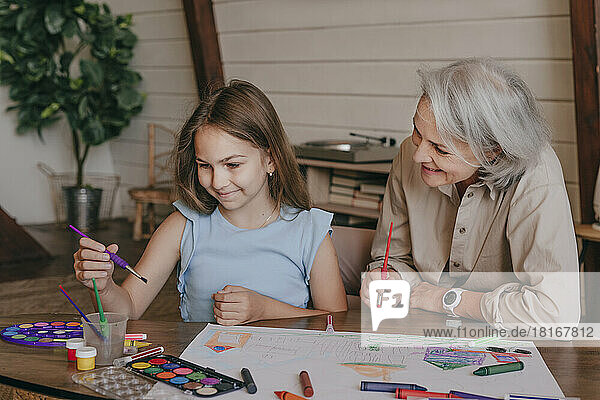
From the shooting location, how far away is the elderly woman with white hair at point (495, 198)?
169cm

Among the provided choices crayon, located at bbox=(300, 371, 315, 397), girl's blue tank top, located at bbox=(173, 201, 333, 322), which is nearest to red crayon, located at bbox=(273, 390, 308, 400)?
crayon, located at bbox=(300, 371, 315, 397)

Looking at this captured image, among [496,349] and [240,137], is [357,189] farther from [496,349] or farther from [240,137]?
[496,349]

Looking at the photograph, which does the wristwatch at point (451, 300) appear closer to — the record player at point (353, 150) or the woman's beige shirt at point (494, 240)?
the woman's beige shirt at point (494, 240)

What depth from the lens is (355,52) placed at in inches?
170

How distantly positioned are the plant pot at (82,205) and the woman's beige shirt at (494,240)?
4.03 metres

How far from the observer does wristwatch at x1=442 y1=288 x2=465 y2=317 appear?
1755mm

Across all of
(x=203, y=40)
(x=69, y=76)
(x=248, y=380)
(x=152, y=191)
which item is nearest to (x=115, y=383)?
(x=248, y=380)

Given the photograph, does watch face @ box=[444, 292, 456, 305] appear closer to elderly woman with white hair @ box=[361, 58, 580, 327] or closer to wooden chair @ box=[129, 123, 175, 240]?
elderly woman with white hair @ box=[361, 58, 580, 327]

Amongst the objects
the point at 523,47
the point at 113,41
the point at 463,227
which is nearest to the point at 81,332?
the point at 463,227

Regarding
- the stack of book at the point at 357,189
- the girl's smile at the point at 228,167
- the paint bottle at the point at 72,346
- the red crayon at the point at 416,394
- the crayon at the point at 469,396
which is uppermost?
the girl's smile at the point at 228,167

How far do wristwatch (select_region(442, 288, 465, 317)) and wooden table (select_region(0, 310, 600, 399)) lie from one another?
3cm

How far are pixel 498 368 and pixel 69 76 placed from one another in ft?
16.3

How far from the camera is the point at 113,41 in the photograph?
5.52m

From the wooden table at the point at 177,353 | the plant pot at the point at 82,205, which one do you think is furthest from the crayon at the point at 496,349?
the plant pot at the point at 82,205
